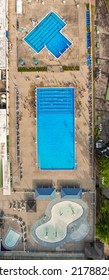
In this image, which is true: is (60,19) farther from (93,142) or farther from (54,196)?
(54,196)

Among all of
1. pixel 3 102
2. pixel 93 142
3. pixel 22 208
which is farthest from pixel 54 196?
pixel 3 102

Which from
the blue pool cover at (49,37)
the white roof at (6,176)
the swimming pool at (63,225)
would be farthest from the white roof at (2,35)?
the swimming pool at (63,225)

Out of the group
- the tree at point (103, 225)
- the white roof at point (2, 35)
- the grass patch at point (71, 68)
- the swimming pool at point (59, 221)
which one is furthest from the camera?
the swimming pool at point (59, 221)

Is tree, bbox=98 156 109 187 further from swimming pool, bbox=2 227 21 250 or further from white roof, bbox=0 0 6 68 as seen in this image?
white roof, bbox=0 0 6 68

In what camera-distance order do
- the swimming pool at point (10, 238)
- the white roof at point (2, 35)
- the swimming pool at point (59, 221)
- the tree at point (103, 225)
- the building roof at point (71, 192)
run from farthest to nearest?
1. the swimming pool at point (10, 238)
2. the swimming pool at point (59, 221)
3. the building roof at point (71, 192)
4. the white roof at point (2, 35)
5. the tree at point (103, 225)

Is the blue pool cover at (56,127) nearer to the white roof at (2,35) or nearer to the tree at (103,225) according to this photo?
the white roof at (2,35)

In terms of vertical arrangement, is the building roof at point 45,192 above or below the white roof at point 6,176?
below

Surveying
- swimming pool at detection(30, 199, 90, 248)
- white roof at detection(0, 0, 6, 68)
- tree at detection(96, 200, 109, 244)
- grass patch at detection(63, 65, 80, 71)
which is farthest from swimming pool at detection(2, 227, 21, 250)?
grass patch at detection(63, 65, 80, 71)
